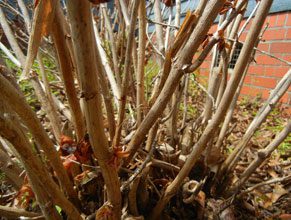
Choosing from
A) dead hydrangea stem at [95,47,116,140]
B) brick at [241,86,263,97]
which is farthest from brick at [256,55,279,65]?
dead hydrangea stem at [95,47,116,140]

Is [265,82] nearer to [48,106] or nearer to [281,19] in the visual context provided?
[281,19]

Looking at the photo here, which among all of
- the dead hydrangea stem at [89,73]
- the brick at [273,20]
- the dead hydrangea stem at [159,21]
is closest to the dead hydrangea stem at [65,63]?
the dead hydrangea stem at [89,73]

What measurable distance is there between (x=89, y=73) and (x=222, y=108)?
441 mm

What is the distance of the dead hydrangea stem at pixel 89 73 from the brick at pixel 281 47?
7.30 ft

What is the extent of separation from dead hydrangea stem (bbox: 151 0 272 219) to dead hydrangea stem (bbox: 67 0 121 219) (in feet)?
0.73

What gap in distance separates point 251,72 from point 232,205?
82.2 inches

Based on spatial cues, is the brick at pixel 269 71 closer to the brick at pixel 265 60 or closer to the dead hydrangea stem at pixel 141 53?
the brick at pixel 265 60

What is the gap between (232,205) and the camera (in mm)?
889

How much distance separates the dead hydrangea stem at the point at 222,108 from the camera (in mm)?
570

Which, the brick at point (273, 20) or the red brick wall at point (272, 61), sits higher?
the brick at point (273, 20)

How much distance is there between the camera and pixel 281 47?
229 centimetres

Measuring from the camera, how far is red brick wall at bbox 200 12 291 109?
2240 mm

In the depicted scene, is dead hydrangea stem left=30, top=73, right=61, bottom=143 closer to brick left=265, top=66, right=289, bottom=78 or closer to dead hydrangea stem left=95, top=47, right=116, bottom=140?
dead hydrangea stem left=95, top=47, right=116, bottom=140

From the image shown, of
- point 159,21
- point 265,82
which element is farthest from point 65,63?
point 265,82
